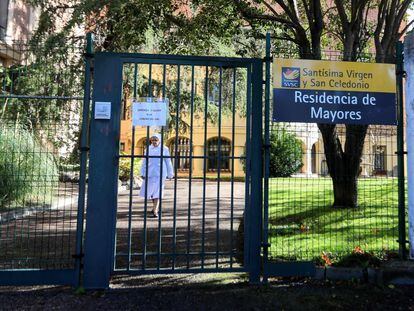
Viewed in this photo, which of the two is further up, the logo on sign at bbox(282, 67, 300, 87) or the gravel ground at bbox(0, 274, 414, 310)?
the logo on sign at bbox(282, 67, 300, 87)

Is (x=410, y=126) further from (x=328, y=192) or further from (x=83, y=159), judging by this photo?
(x=83, y=159)

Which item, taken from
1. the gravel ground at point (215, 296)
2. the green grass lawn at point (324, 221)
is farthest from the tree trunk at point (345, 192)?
the gravel ground at point (215, 296)

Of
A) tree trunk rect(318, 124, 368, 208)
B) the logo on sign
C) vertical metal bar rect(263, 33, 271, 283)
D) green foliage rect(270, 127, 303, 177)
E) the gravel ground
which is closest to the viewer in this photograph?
the gravel ground

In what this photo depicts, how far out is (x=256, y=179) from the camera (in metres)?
5.46

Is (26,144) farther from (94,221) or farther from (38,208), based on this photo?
(94,221)

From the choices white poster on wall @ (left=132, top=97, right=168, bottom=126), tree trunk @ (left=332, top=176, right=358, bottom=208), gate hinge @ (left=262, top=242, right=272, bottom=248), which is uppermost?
white poster on wall @ (left=132, top=97, right=168, bottom=126)

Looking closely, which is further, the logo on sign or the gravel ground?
the logo on sign

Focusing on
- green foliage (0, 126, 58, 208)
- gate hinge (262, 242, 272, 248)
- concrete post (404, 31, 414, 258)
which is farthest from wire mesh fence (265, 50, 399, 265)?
green foliage (0, 126, 58, 208)

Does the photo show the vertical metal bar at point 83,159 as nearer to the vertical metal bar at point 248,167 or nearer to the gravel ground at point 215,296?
the gravel ground at point 215,296

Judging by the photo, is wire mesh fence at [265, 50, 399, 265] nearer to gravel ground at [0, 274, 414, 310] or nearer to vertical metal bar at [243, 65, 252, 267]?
vertical metal bar at [243, 65, 252, 267]

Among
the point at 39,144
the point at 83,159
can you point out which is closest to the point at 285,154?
the point at 83,159

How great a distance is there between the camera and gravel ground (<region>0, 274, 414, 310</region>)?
188 inches

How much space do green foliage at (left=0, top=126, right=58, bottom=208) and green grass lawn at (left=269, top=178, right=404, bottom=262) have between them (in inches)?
152

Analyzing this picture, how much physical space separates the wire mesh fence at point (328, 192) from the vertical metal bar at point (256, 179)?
0.88ft
